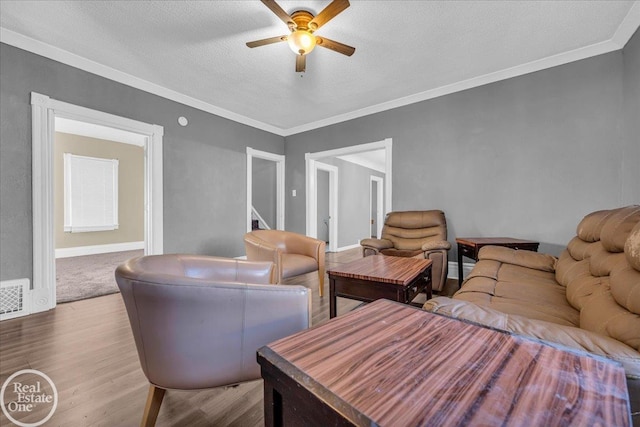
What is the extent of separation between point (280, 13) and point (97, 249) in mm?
6203

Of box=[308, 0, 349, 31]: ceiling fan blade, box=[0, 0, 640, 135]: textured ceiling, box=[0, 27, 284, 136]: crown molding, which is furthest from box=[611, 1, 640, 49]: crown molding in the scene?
box=[0, 27, 284, 136]: crown molding

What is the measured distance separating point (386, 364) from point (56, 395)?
1.82m

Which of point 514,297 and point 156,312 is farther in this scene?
point 514,297

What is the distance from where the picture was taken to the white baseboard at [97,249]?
5.09m

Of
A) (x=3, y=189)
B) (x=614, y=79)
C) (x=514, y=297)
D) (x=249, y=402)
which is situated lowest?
(x=249, y=402)

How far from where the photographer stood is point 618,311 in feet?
3.08

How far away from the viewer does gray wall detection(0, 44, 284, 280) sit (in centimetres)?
237

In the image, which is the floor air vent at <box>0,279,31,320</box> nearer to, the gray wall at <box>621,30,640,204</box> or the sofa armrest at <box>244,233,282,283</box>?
the sofa armrest at <box>244,233,282,283</box>

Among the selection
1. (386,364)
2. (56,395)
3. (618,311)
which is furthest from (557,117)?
(56,395)

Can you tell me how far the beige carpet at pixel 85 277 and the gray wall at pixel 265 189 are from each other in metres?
2.91

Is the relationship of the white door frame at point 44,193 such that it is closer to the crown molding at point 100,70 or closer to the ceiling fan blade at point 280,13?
the crown molding at point 100,70

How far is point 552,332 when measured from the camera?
76cm

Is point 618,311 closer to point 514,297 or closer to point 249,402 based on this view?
point 514,297

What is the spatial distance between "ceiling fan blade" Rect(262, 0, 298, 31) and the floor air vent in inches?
126
